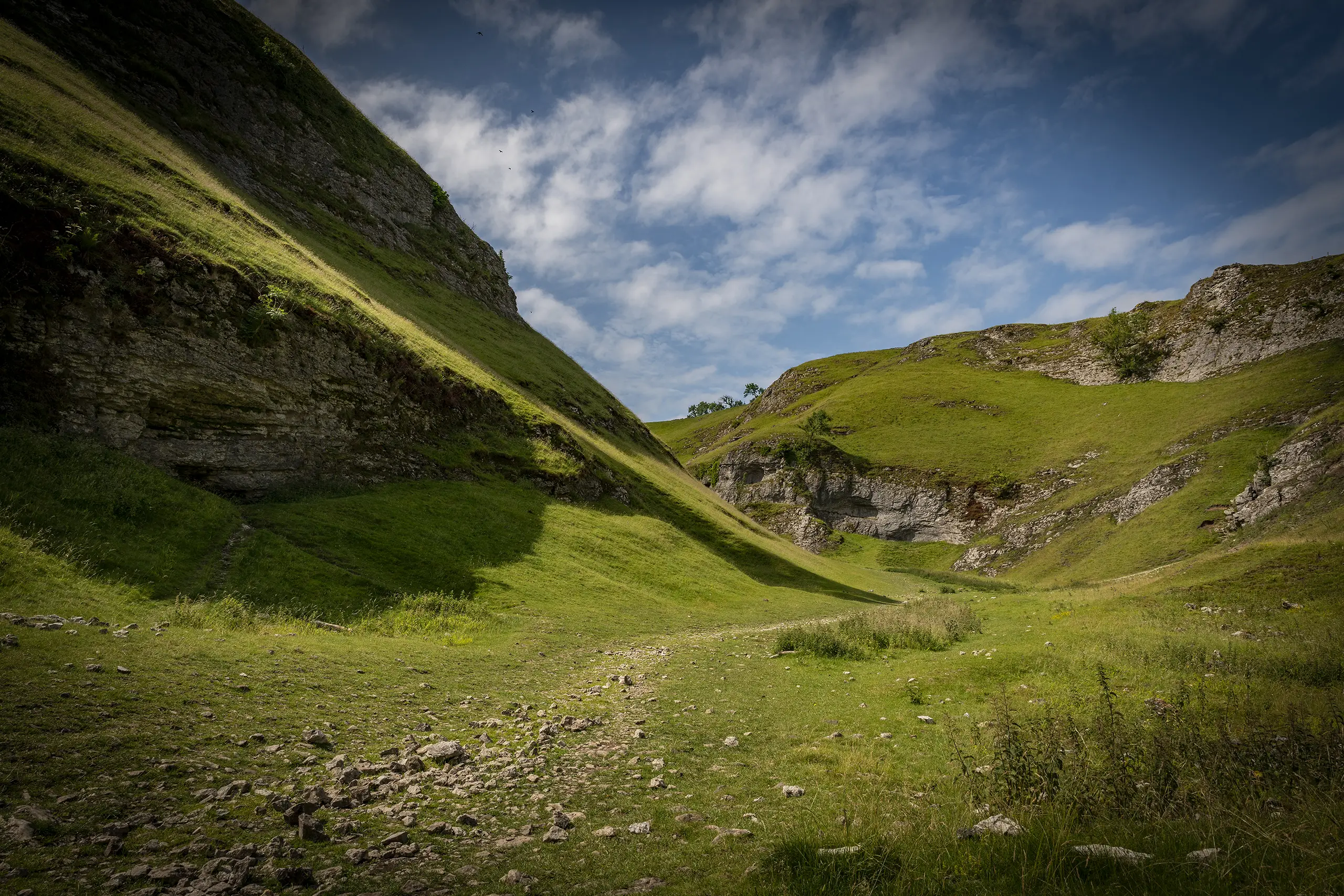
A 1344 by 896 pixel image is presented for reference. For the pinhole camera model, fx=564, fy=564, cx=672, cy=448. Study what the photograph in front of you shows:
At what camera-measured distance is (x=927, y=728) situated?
10219 mm

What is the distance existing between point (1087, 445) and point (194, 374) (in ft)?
339

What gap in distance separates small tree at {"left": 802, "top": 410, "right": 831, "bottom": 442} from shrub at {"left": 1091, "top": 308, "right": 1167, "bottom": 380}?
55466mm

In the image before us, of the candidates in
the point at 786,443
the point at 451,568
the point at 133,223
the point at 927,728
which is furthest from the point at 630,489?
the point at 786,443

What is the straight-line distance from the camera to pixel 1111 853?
4.60 metres

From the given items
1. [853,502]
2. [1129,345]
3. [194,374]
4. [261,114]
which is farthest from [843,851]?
[1129,345]

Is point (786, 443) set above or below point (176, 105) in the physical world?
below

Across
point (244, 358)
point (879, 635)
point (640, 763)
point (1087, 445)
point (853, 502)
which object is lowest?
point (640, 763)

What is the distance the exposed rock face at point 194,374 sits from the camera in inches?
760

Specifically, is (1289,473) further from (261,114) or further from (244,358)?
(261,114)

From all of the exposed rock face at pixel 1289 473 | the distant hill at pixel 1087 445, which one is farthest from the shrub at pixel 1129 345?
the exposed rock face at pixel 1289 473

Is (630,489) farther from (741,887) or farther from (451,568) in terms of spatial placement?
(741,887)

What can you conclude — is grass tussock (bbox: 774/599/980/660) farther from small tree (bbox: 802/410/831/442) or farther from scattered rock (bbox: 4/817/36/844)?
small tree (bbox: 802/410/831/442)

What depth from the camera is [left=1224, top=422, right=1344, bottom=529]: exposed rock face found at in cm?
4141

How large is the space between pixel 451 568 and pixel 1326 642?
26141 mm
